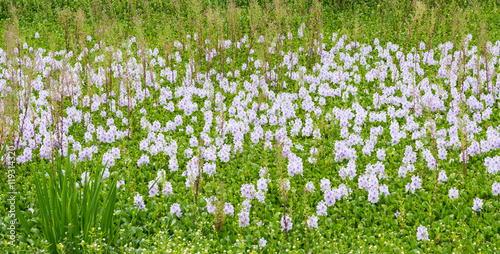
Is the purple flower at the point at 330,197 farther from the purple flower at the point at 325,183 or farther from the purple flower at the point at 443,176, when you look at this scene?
the purple flower at the point at 443,176

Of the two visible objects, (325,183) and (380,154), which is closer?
(325,183)

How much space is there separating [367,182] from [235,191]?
62.3 inches

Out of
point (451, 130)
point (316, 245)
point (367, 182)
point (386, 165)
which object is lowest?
point (316, 245)

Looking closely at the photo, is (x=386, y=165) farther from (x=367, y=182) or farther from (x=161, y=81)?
(x=161, y=81)

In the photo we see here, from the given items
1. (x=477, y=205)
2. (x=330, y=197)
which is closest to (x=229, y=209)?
(x=330, y=197)

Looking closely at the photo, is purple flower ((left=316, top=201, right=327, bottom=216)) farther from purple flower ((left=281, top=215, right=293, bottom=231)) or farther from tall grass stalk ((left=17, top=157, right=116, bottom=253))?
tall grass stalk ((left=17, top=157, right=116, bottom=253))

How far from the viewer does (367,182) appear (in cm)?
581

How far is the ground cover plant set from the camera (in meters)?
5.02

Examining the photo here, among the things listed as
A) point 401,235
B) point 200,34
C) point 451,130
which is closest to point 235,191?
point 401,235

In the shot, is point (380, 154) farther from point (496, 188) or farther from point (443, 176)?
point (496, 188)

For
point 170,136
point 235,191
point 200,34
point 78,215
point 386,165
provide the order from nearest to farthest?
point 78,215 → point 235,191 → point 386,165 → point 170,136 → point 200,34

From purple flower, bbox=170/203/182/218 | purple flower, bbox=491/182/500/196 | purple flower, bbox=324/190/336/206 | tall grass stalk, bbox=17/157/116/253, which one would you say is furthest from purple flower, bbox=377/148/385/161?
tall grass stalk, bbox=17/157/116/253

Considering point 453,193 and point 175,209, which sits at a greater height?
point 453,193

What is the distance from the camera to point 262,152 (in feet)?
22.5
